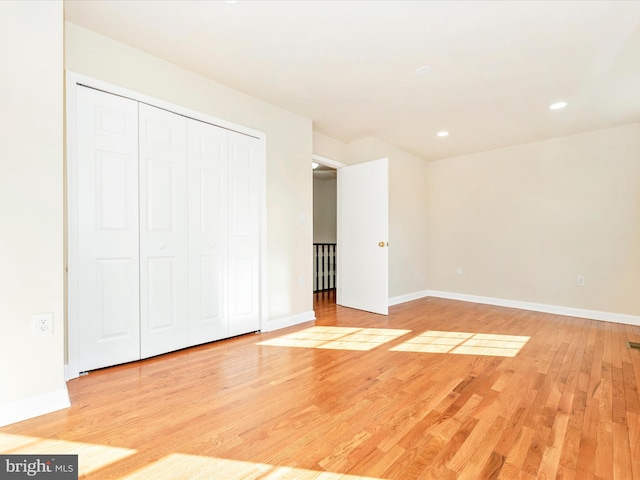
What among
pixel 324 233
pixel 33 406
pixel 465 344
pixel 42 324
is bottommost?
pixel 465 344

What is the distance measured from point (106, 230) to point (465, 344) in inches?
131

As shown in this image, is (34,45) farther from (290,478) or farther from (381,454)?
(381,454)

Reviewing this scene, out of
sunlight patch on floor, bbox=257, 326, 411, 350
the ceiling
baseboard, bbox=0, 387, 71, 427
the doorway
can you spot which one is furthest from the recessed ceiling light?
baseboard, bbox=0, 387, 71, 427

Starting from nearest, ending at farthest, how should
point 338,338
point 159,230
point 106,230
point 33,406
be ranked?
point 33,406 → point 106,230 → point 159,230 → point 338,338

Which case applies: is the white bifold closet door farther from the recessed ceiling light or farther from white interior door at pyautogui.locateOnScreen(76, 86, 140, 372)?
the recessed ceiling light

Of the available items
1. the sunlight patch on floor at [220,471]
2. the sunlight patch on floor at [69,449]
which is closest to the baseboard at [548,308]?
the sunlight patch on floor at [220,471]

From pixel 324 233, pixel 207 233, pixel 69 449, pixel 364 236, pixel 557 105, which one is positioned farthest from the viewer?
pixel 324 233

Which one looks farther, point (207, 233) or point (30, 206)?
point (207, 233)

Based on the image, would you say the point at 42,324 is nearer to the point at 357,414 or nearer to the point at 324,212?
the point at 357,414

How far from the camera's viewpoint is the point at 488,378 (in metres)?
2.21

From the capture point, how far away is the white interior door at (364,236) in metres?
4.05

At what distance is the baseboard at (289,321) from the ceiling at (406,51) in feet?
8.06

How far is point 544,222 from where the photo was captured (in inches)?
174

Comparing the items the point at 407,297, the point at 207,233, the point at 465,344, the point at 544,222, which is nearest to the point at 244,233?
the point at 207,233
